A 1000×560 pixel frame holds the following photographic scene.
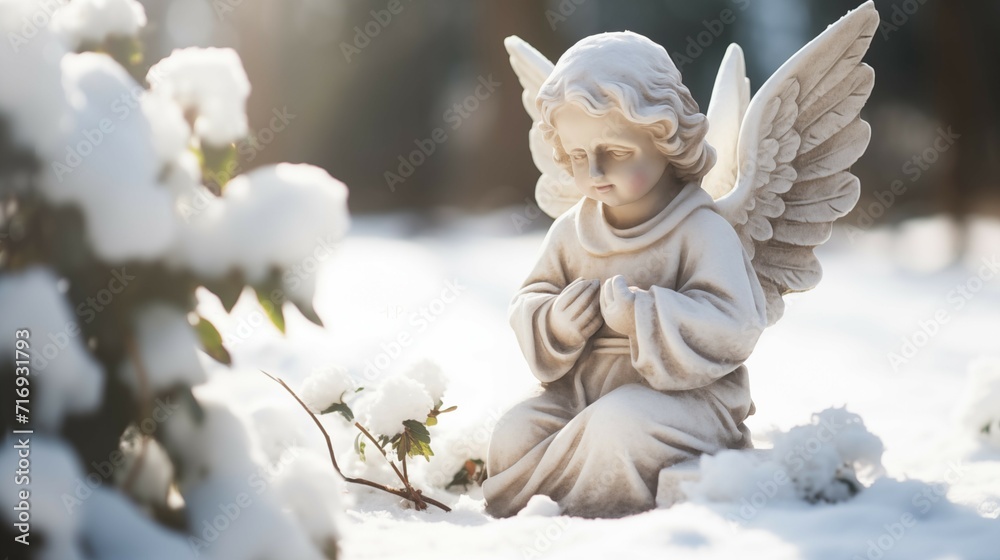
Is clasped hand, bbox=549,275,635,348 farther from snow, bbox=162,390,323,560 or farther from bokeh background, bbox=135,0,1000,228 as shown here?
bokeh background, bbox=135,0,1000,228

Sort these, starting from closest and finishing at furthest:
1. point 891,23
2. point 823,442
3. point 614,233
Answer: point 823,442 → point 614,233 → point 891,23

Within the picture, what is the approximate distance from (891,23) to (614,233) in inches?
327

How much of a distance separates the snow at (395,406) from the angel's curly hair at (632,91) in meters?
0.87

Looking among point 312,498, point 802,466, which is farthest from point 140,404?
point 802,466

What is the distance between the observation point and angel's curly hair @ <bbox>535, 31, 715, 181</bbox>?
251 cm

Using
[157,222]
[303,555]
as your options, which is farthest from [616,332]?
[157,222]

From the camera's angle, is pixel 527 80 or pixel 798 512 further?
pixel 527 80

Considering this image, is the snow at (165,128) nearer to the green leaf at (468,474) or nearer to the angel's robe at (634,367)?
the angel's robe at (634,367)

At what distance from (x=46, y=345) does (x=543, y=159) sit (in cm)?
223

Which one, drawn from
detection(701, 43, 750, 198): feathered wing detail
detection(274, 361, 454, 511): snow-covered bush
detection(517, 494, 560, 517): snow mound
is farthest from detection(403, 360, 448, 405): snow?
detection(701, 43, 750, 198): feathered wing detail

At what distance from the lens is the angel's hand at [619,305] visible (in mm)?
2582

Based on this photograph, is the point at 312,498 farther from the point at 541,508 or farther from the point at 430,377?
the point at 430,377

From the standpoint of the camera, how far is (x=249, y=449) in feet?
5.81

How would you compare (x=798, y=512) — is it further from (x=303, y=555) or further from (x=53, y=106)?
(x=53, y=106)
